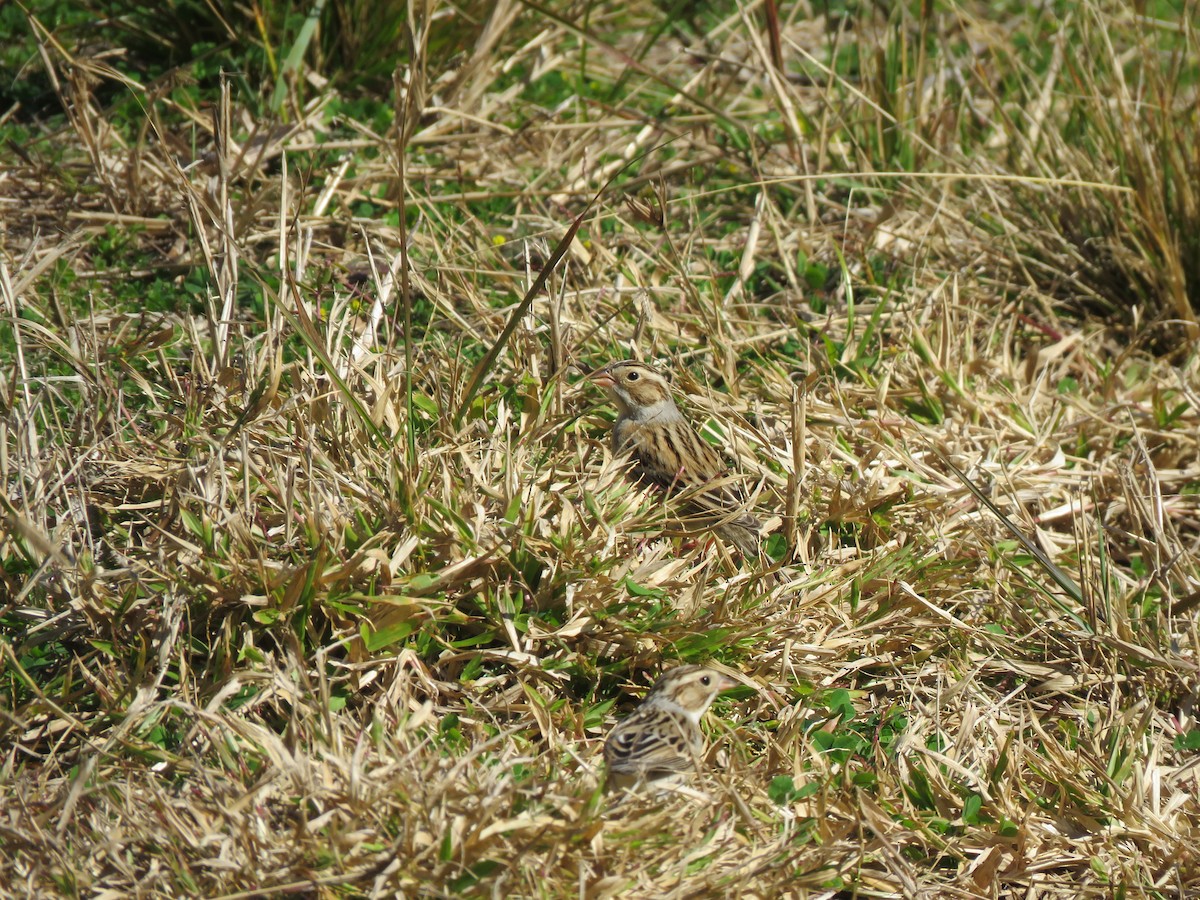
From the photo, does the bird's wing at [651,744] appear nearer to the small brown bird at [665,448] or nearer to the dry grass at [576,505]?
the dry grass at [576,505]

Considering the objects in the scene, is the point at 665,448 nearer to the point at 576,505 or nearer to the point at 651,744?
the point at 576,505

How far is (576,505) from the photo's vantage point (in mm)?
4875

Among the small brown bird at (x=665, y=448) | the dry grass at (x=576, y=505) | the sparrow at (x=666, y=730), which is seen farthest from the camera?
the small brown bird at (x=665, y=448)

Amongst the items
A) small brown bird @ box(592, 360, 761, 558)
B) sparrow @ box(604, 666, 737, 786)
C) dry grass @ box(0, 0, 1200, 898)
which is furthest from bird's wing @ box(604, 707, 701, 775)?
small brown bird @ box(592, 360, 761, 558)

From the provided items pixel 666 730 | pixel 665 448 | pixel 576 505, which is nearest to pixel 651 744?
pixel 666 730

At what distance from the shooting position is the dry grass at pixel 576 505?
3.74m

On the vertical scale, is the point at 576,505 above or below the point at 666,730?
below

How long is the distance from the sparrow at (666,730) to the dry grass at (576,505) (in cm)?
15

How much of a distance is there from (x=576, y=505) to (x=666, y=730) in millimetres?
1175

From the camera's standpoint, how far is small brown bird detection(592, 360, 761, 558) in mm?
5105

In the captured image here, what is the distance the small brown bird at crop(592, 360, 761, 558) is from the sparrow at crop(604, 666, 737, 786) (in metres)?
0.91

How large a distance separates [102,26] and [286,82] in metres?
1.16

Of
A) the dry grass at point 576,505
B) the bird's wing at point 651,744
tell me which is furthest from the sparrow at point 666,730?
the dry grass at point 576,505

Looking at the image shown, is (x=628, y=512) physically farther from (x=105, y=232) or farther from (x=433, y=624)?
(x=105, y=232)
